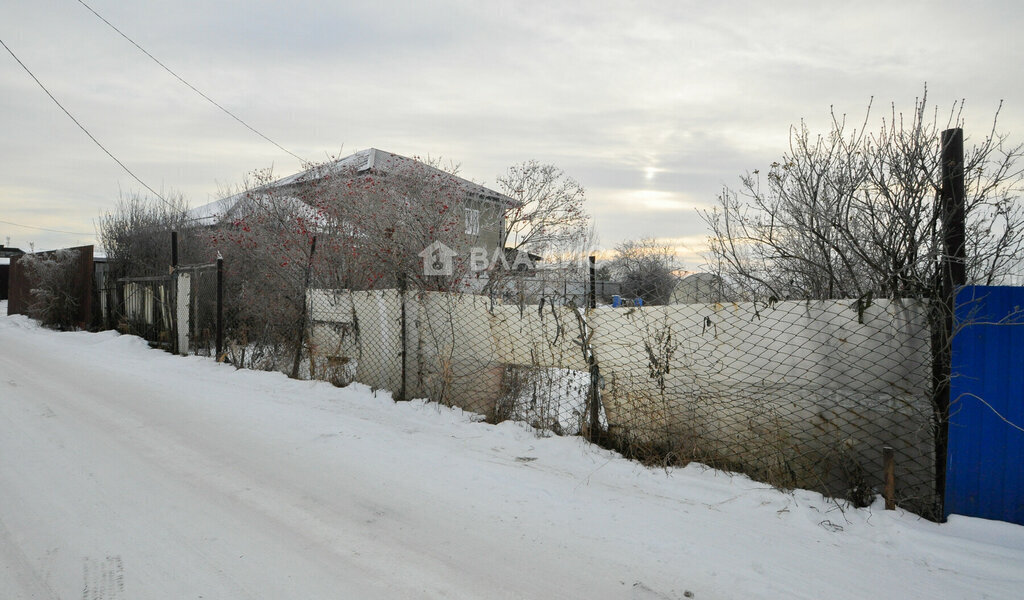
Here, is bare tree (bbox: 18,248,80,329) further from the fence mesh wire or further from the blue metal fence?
the blue metal fence

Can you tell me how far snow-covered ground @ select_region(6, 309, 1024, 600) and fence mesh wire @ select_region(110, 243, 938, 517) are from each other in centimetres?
24

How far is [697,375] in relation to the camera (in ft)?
13.5

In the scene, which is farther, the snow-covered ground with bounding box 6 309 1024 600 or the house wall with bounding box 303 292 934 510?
the house wall with bounding box 303 292 934 510

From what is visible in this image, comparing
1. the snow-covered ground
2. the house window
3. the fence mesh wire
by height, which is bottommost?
the snow-covered ground

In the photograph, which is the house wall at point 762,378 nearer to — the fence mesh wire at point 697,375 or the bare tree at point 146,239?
the fence mesh wire at point 697,375

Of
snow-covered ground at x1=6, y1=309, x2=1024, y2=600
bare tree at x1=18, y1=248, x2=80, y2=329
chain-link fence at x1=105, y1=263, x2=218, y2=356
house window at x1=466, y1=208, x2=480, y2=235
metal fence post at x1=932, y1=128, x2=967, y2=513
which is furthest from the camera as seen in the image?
bare tree at x1=18, y1=248, x2=80, y2=329

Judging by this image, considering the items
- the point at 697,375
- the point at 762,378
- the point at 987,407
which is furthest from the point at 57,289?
the point at 987,407

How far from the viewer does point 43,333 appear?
580 inches

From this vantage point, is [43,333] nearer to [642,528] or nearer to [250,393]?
[250,393]

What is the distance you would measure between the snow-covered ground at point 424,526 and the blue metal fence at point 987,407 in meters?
0.17

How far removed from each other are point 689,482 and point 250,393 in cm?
534

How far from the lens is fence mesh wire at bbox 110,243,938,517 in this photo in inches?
134

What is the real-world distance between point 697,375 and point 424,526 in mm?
2238

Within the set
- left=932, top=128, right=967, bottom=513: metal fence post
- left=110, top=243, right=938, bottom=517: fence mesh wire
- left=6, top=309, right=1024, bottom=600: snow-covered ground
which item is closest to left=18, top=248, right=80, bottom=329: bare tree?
left=6, top=309, right=1024, bottom=600: snow-covered ground
